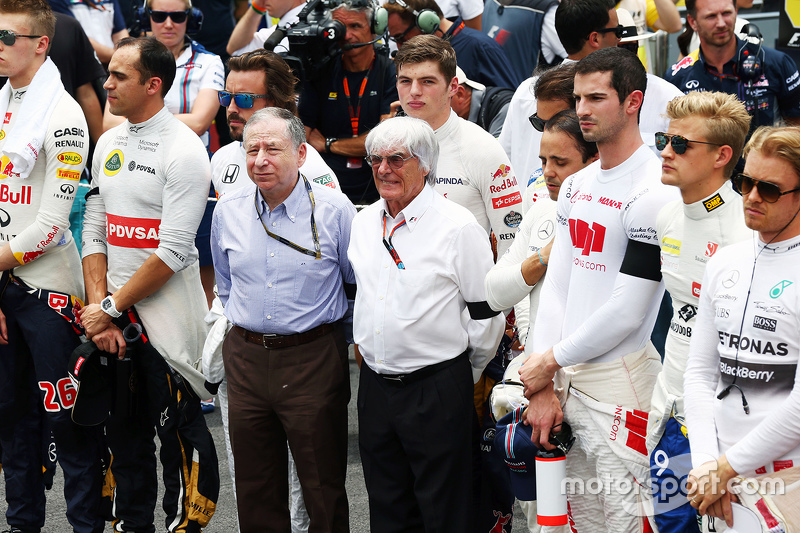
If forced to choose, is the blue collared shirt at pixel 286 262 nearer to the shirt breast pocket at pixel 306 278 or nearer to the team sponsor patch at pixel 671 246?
the shirt breast pocket at pixel 306 278

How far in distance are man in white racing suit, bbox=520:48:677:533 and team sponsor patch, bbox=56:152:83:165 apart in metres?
2.58

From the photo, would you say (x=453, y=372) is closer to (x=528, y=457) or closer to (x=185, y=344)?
(x=528, y=457)

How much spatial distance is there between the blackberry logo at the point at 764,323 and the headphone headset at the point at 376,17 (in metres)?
3.27

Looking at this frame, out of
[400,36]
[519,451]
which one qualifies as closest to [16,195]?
[400,36]

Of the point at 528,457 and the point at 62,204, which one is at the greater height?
the point at 62,204

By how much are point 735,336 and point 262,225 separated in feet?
6.92

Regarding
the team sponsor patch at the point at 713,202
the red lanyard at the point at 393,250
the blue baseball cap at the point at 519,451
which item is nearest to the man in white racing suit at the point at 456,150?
the red lanyard at the point at 393,250

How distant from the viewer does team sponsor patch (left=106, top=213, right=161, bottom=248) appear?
14.7 ft

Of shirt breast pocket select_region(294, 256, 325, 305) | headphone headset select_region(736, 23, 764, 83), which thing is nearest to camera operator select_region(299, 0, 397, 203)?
shirt breast pocket select_region(294, 256, 325, 305)

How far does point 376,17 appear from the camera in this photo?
538 centimetres

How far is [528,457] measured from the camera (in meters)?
3.54

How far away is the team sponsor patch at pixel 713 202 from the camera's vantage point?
3090 mm

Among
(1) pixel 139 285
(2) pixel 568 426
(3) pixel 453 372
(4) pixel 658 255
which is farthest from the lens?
(1) pixel 139 285

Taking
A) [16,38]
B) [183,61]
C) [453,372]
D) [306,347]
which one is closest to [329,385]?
[306,347]
